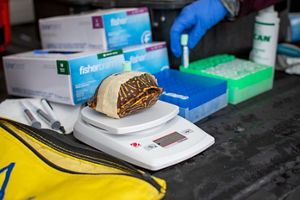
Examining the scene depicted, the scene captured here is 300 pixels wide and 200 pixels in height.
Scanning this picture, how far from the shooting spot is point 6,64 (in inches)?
34.3

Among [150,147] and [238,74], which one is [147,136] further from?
[238,74]

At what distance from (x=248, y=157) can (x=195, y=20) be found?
1.28ft

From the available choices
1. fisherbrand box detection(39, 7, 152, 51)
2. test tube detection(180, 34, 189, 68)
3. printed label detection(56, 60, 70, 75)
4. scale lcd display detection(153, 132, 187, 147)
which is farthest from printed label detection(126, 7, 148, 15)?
scale lcd display detection(153, 132, 187, 147)

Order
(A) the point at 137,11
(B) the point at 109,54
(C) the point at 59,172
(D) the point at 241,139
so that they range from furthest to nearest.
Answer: (A) the point at 137,11 < (B) the point at 109,54 < (D) the point at 241,139 < (C) the point at 59,172

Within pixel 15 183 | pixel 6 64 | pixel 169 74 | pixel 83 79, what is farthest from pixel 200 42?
pixel 15 183

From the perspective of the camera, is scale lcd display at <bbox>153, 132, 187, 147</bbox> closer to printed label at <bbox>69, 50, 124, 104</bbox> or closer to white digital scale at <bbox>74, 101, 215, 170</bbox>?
white digital scale at <bbox>74, 101, 215, 170</bbox>

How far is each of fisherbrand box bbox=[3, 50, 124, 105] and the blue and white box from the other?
53 millimetres

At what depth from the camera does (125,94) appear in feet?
2.06

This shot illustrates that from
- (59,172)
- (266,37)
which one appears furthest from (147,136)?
(266,37)

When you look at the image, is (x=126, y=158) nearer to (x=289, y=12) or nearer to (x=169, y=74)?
(x=169, y=74)

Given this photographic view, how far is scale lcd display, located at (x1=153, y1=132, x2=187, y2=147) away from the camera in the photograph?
0.61 metres

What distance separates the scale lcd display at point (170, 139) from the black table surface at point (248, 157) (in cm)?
4

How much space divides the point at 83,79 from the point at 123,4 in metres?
0.34

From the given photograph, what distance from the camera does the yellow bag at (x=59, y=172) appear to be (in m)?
0.48
